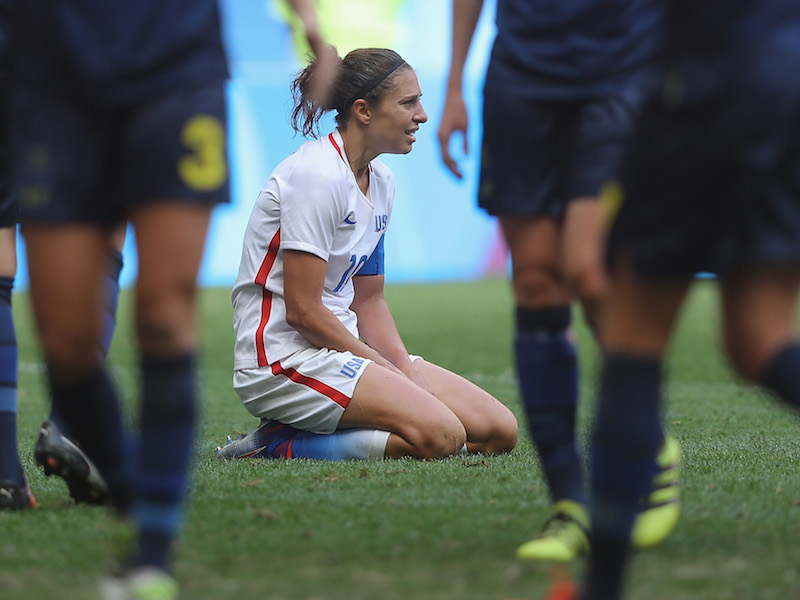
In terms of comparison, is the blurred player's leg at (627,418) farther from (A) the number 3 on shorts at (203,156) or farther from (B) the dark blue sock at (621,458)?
(A) the number 3 on shorts at (203,156)

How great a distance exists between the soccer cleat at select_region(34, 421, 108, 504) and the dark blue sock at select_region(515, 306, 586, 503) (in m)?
1.15

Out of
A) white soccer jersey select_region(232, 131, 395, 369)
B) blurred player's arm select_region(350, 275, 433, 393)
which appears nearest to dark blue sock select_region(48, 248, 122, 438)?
white soccer jersey select_region(232, 131, 395, 369)

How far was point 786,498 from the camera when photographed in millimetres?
3141

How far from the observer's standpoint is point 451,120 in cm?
267

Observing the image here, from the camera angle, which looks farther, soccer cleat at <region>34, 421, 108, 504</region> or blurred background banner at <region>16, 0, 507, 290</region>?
blurred background banner at <region>16, 0, 507, 290</region>

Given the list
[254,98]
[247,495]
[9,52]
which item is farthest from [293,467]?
[254,98]

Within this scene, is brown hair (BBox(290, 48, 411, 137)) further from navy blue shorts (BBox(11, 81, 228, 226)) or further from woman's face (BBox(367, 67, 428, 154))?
navy blue shorts (BBox(11, 81, 228, 226))

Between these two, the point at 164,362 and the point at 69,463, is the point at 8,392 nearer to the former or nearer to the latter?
the point at 69,463

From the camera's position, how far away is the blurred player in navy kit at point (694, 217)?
6.13ft

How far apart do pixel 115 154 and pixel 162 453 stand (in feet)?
1.92

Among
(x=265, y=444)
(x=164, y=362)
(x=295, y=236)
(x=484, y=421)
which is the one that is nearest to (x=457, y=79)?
(x=164, y=362)

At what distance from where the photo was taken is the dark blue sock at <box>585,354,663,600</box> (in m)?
1.92

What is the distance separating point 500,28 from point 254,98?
19480 millimetres

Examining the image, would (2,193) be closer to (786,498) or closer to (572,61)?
(572,61)
